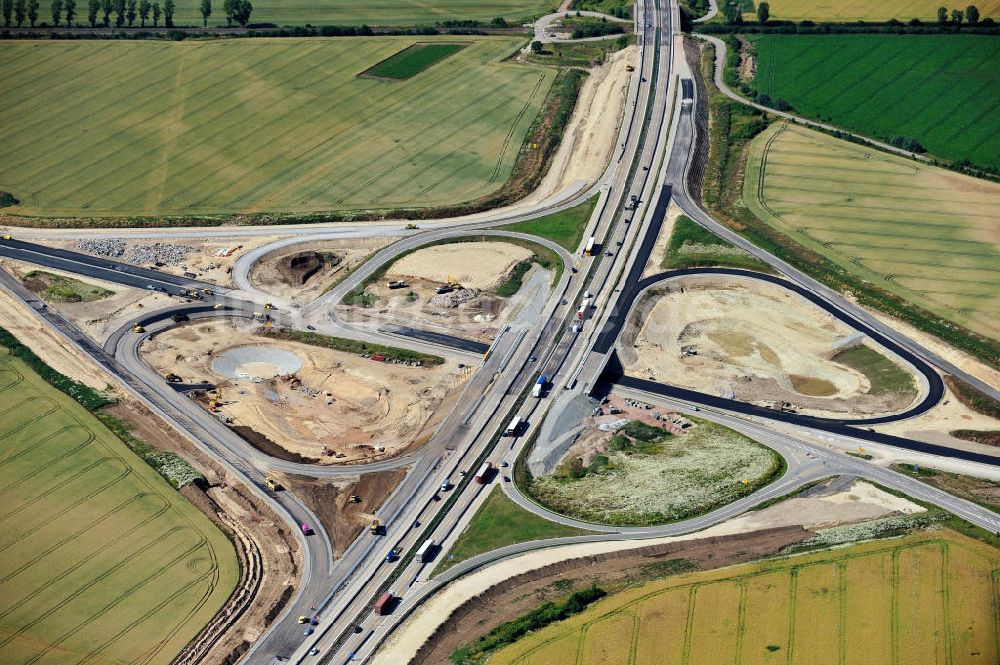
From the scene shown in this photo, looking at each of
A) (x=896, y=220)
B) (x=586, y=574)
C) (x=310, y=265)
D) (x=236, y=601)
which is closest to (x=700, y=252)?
(x=896, y=220)

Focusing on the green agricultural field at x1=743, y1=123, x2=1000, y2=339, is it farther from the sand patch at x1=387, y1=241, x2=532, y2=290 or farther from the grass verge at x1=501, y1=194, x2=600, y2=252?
the sand patch at x1=387, y1=241, x2=532, y2=290

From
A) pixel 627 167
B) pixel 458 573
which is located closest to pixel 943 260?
pixel 627 167

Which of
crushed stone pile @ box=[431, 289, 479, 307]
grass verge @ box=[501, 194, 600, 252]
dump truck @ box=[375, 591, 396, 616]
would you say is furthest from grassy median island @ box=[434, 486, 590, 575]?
grass verge @ box=[501, 194, 600, 252]

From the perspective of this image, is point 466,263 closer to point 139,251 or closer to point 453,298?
point 453,298

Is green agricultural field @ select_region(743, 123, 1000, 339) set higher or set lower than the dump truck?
higher

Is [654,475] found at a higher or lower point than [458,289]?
lower

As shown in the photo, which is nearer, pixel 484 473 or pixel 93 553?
pixel 93 553
